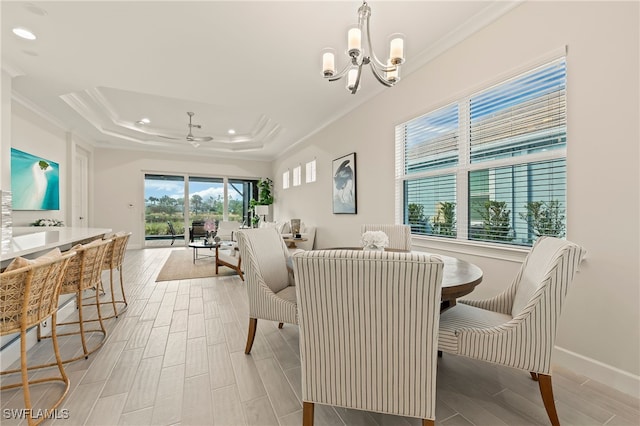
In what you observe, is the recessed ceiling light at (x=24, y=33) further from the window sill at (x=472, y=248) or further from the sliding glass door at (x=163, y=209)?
the sliding glass door at (x=163, y=209)

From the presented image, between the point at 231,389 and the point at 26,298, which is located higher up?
the point at 26,298

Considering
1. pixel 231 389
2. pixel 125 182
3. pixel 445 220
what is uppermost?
pixel 125 182

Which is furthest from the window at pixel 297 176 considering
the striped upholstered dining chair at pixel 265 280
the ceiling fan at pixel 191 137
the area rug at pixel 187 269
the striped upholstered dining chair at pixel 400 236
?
the striped upholstered dining chair at pixel 265 280

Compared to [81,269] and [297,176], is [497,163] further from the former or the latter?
[297,176]

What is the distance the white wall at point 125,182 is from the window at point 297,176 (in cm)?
349

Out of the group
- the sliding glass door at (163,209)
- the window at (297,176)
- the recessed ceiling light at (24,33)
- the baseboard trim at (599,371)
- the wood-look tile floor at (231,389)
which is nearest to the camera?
the wood-look tile floor at (231,389)

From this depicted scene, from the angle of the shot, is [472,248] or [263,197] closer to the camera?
[472,248]

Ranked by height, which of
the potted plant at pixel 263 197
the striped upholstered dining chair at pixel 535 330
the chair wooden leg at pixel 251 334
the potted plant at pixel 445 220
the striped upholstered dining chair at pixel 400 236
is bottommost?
the chair wooden leg at pixel 251 334

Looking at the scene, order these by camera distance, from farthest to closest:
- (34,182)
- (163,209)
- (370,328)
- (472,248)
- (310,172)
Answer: (163,209)
(310,172)
(34,182)
(472,248)
(370,328)

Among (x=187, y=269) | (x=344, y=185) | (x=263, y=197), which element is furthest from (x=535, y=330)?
(x=263, y=197)

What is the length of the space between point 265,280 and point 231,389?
0.76 metres

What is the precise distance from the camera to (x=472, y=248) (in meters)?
2.63

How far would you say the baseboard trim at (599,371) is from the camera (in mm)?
1665

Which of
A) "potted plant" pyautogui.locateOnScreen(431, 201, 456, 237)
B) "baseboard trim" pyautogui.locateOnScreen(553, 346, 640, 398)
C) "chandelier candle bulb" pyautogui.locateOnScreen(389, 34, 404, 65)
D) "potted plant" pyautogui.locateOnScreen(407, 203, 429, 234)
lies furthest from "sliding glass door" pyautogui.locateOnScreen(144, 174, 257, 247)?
"baseboard trim" pyautogui.locateOnScreen(553, 346, 640, 398)
